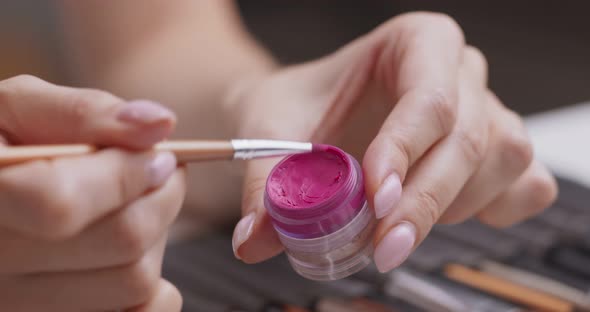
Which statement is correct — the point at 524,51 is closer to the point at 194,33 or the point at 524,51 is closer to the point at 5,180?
the point at 194,33

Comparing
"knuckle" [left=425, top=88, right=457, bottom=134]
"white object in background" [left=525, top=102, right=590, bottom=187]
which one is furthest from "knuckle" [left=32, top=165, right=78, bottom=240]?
"white object in background" [left=525, top=102, right=590, bottom=187]

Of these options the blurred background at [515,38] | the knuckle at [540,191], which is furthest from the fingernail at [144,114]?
the blurred background at [515,38]

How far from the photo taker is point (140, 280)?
31cm

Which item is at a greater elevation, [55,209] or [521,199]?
[55,209]

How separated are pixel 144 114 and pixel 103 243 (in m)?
0.06

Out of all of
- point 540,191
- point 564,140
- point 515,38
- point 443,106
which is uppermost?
point 443,106

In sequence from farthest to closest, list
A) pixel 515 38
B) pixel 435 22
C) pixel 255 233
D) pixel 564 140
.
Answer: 1. pixel 515 38
2. pixel 564 140
3. pixel 435 22
4. pixel 255 233

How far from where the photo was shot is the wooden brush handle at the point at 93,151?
9.9 inches

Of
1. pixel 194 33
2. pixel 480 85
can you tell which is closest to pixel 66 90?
pixel 480 85

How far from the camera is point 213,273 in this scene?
0.47 meters

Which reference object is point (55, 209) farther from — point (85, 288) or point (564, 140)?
point (564, 140)

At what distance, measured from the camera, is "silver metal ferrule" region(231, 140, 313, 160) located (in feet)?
1.00

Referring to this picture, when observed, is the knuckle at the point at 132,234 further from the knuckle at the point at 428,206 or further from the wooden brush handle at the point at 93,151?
the knuckle at the point at 428,206

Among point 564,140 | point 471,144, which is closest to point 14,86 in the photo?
point 471,144
